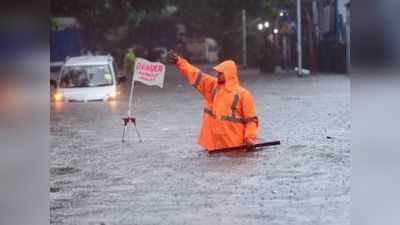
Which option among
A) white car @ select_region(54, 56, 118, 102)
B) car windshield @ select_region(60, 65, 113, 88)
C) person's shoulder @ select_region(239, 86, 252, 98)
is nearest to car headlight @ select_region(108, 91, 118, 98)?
white car @ select_region(54, 56, 118, 102)

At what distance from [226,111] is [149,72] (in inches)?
Result: 47.1

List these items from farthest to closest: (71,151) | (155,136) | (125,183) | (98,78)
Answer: (98,78) → (155,136) → (71,151) → (125,183)

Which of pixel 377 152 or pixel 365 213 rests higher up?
pixel 377 152

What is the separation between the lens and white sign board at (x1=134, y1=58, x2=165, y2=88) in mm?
5699

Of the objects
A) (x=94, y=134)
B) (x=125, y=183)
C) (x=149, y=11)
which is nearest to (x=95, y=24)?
(x=149, y=11)

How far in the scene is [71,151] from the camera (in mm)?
5461

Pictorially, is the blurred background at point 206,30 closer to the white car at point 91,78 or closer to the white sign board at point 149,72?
the white car at point 91,78

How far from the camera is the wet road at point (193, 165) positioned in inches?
171

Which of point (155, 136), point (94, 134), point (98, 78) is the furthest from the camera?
point (98, 78)

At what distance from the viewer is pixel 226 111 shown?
22.1 ft

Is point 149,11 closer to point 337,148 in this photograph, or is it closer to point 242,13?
point 242,13

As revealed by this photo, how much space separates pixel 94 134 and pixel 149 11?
1141 millimetres

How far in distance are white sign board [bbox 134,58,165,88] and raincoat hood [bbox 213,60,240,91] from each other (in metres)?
0.74

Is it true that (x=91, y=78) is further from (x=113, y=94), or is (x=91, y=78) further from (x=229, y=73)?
(x=229, y=73)
